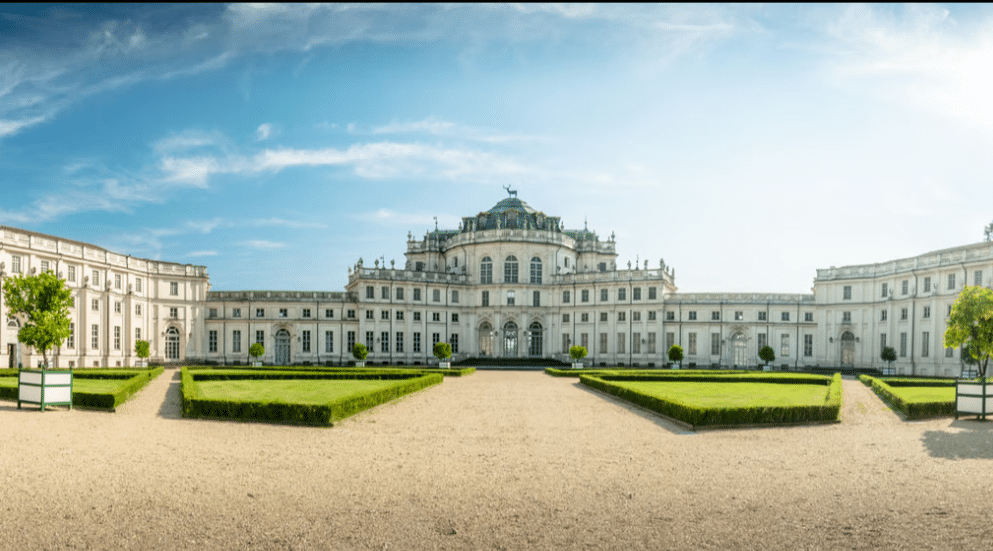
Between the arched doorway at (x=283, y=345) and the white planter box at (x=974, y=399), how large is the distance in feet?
205

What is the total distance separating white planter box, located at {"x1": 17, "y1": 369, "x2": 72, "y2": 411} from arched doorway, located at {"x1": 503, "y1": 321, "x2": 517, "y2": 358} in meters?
56.2

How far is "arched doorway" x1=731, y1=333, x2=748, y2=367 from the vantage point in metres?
70.7

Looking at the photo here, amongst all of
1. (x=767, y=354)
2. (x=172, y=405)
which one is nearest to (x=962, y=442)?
(x=172, y=405)

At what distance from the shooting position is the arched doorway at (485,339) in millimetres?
78312

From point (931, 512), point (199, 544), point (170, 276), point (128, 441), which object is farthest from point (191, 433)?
point (170, 276)

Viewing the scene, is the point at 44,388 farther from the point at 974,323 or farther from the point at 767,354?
the point at 767,354

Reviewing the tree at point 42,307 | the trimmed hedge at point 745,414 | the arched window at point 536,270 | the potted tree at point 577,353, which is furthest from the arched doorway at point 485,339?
the trimmed hedge at point 745,414

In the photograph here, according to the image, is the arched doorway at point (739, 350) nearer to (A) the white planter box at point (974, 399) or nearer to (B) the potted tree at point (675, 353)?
(B) the potted tree at point (675, 353)

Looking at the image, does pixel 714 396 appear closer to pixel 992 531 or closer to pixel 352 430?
pixel 352 430

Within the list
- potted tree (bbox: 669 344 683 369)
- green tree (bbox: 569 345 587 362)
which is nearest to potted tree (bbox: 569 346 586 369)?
green tree (bbox: 569 345 587 362)

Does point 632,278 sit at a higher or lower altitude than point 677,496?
higher

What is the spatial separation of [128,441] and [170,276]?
56.0 m

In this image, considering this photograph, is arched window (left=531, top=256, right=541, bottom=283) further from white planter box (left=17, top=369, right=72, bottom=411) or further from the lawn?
white planter box (left=17, top=369, right=72, bottom=411)

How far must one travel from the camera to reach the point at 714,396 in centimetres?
3081
